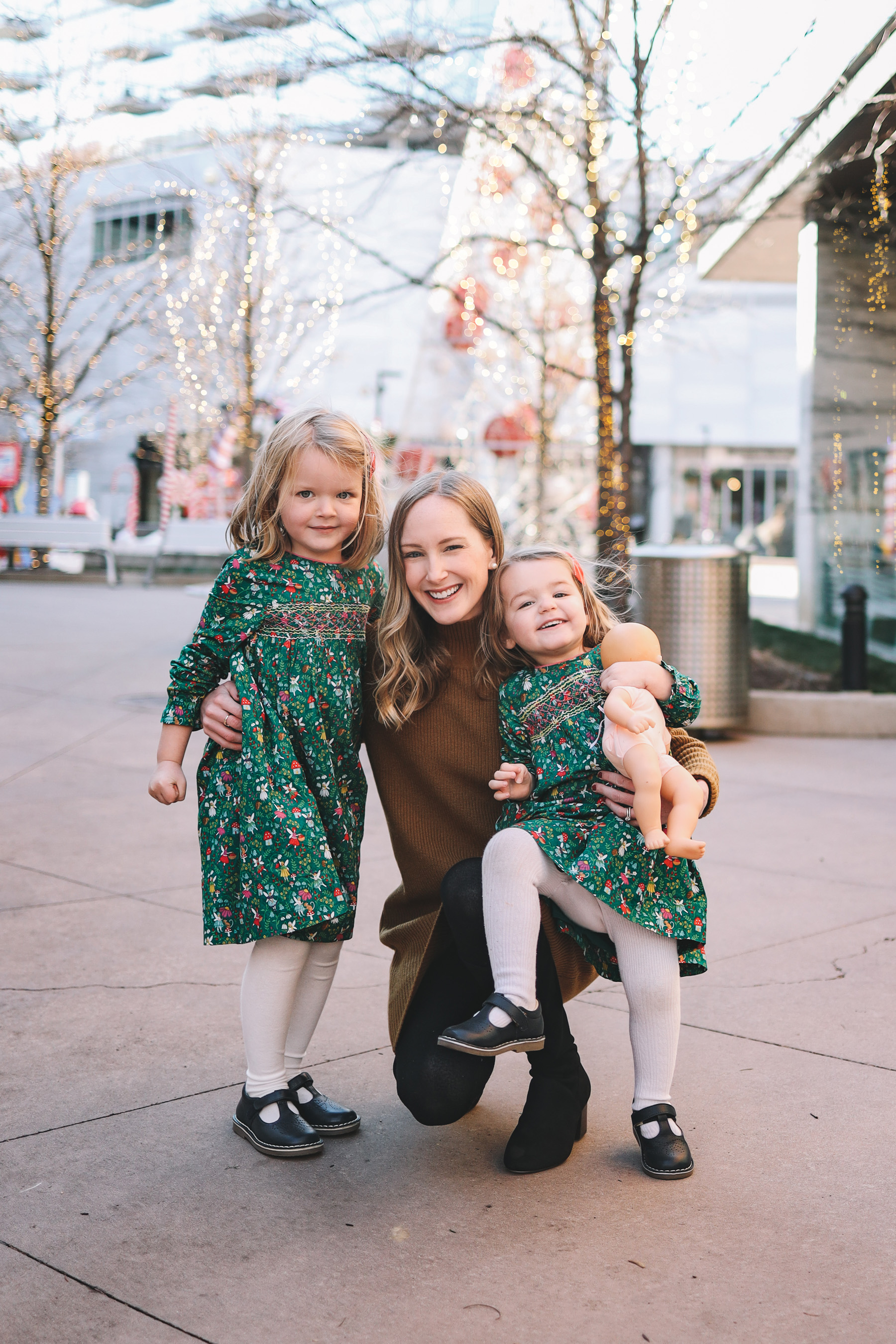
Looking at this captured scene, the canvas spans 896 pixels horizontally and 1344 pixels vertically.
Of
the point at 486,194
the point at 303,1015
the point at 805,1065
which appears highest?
the point at 486,194

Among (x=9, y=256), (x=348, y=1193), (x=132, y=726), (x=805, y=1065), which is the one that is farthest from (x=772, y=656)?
(x=9, y=256)

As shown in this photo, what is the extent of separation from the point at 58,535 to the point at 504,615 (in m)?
20.9

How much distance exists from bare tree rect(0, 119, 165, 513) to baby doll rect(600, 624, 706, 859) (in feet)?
53.1

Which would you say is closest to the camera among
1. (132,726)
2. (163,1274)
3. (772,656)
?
(163,1274)

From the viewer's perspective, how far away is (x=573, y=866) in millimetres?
2535

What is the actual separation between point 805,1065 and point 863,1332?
3.86ft

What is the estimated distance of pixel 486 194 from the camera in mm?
16984

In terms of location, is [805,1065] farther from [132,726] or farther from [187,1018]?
[132,726]

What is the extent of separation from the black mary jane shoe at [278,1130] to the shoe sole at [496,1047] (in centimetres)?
44

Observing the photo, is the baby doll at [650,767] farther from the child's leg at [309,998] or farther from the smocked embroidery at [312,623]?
the child's leg at [309,998]

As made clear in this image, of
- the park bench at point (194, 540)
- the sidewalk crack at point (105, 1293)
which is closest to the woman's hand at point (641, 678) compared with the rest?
the sidewalk crack at point (105, 1293)

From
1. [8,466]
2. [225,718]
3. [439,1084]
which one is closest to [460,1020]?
[439,1084]

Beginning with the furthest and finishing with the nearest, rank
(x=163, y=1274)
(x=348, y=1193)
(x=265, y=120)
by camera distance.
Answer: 1. (x=265, y=120)
2. (x=348, y=1193)
3. (x=163, y=1274)

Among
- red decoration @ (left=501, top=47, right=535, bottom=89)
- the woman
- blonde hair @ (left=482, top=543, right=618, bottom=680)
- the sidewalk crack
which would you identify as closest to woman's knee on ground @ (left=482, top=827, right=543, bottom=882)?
the woman
